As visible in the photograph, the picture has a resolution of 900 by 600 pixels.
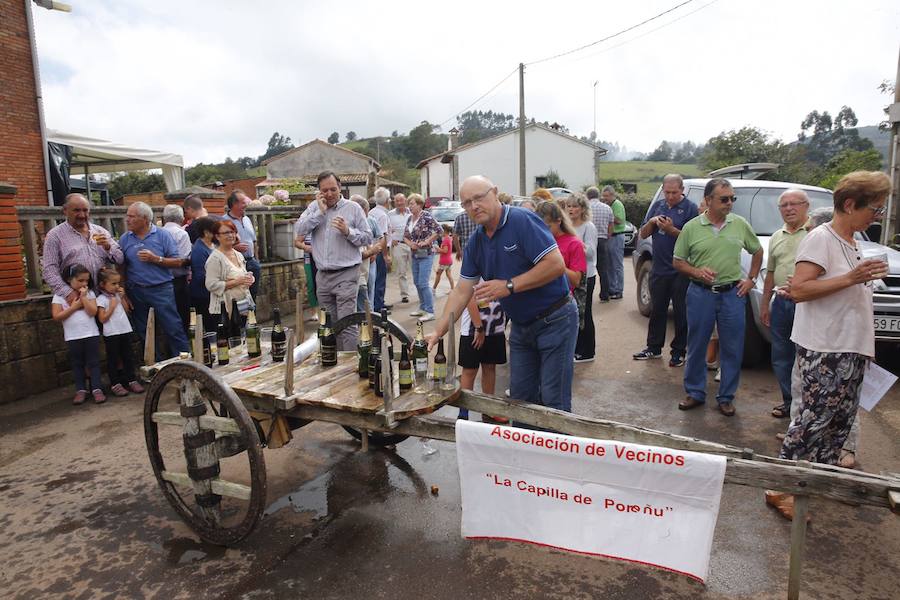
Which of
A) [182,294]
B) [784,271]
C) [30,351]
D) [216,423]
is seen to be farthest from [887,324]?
[30,351]

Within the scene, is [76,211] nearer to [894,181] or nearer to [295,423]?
[295,423]

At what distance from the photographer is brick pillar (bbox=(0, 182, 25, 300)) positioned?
19.3 ft

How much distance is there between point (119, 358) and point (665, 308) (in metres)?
6.32

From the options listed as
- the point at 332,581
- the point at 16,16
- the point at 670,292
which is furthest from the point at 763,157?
the point at 332,581

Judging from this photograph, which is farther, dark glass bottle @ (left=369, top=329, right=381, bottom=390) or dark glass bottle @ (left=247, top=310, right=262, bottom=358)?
dark glass bottle @ (left=247, top=310, right=262, bottom=358)

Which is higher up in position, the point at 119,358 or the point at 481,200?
the point at 481,200

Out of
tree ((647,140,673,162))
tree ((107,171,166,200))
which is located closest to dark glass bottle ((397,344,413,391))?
tree ((107,171,166,200))

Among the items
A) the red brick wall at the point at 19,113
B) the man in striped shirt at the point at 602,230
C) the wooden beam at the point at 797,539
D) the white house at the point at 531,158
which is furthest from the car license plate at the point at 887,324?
the white house at the point at 531,158

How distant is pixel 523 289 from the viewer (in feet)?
11.3

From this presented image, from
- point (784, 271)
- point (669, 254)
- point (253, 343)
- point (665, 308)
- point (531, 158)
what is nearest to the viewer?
point (253, 343)

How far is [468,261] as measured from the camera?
12.7 feet

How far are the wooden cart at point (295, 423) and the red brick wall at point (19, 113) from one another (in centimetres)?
1064

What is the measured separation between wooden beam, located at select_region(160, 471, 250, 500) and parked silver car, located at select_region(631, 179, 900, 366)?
5.22 metres

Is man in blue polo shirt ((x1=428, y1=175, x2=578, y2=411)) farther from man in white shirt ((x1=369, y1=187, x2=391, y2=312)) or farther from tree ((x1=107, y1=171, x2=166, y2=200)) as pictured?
tree ((x1=107, y1=171, x2=166, y2=200))
